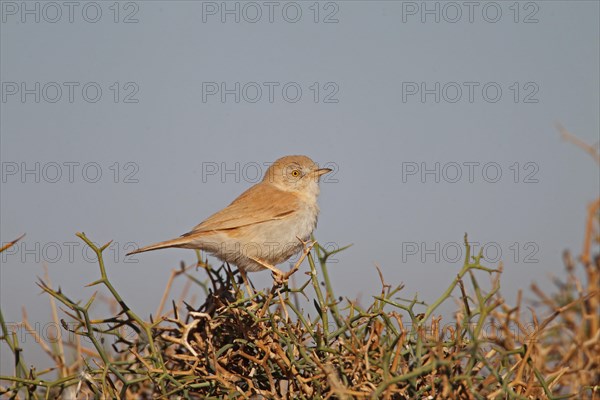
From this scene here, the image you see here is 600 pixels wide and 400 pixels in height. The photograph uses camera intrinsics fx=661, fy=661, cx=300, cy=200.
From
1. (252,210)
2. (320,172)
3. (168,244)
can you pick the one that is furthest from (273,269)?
(320,172)

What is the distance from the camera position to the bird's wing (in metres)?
5.39

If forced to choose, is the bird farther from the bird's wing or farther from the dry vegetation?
the dry vegetation

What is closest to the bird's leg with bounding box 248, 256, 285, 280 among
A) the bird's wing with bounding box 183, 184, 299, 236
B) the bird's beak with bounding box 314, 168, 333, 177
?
the bird's wing with bounding box 183, 184, 299, 236

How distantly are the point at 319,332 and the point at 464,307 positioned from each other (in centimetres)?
54

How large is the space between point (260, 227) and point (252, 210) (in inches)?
9.8

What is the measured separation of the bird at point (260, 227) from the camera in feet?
16.8

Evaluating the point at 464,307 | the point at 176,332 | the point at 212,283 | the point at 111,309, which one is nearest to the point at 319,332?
the point at 464,307

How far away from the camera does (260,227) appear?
18.0ft

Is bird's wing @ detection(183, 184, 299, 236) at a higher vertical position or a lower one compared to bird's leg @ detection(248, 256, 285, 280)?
higher

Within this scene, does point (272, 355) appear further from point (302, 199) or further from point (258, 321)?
point (302, 199)

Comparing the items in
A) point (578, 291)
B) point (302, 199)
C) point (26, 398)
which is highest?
point (302, 199)

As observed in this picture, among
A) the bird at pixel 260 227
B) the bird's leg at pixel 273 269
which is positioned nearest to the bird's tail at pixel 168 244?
the bird at pixel 260 227

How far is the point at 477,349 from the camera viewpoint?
2.17 m

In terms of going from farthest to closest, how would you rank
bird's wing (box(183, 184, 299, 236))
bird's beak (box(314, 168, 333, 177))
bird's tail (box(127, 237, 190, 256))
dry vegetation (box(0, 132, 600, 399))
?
1. bird's beak (box(314, 168, 333, 177))
2. bird's wing (box(183, 184, 299, 236))
3. bird's tail (box(127, 237, 190, 256))
4. dry vegetation (box(0, 132, 600, 399))
